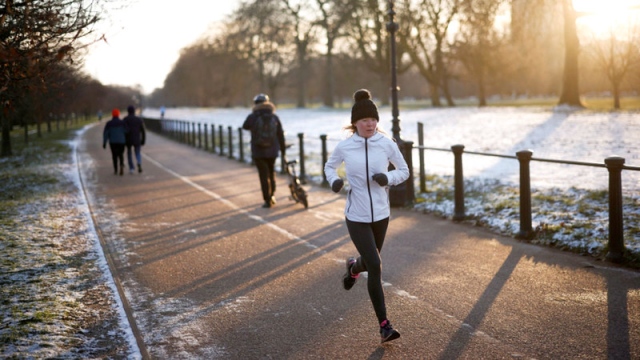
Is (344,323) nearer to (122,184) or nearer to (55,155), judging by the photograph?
(122,184)

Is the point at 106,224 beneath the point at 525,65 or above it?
beneath

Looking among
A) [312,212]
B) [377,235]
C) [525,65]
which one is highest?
[525,65]

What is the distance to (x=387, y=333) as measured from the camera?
190 inches

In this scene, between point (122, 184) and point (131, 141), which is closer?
point (122, 184)

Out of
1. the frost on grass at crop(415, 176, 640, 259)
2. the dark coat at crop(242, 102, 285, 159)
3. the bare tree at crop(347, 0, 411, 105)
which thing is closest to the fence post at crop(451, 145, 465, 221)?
the frost on grass at crop(415, 176, 640, 259)

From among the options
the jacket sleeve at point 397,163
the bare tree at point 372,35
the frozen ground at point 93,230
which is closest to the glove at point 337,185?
the jacket sleeve at point 397,163

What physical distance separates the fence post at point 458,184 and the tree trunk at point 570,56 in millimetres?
21776

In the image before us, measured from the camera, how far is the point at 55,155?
27.4 metres

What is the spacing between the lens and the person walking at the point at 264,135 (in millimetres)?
11898

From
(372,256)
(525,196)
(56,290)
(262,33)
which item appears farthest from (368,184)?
(262,33)

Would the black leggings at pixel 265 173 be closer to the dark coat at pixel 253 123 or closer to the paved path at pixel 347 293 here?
the dark coat at pixel 253 123

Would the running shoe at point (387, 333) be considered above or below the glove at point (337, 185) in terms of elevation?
below

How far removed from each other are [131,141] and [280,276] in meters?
13.4

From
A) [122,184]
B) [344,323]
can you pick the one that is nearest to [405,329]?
[344,323]
